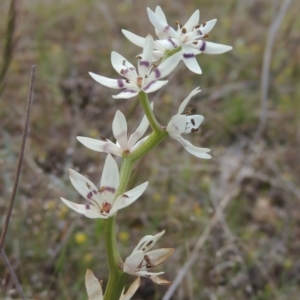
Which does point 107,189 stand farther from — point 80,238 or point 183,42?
point 80,238

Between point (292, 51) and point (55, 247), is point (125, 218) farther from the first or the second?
point (292, 51)

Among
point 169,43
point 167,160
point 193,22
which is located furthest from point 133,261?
point 167,160

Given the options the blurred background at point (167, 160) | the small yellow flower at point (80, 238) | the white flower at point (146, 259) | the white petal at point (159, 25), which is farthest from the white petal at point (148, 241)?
the small yellow flower at point (80, 238)

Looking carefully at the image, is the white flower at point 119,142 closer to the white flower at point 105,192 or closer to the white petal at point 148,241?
the white flower at point 105,192

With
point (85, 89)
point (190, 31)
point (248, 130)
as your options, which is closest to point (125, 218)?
point (85, 89)

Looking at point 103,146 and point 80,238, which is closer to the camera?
point 103,146

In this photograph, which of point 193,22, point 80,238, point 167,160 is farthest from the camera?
point 167,160
